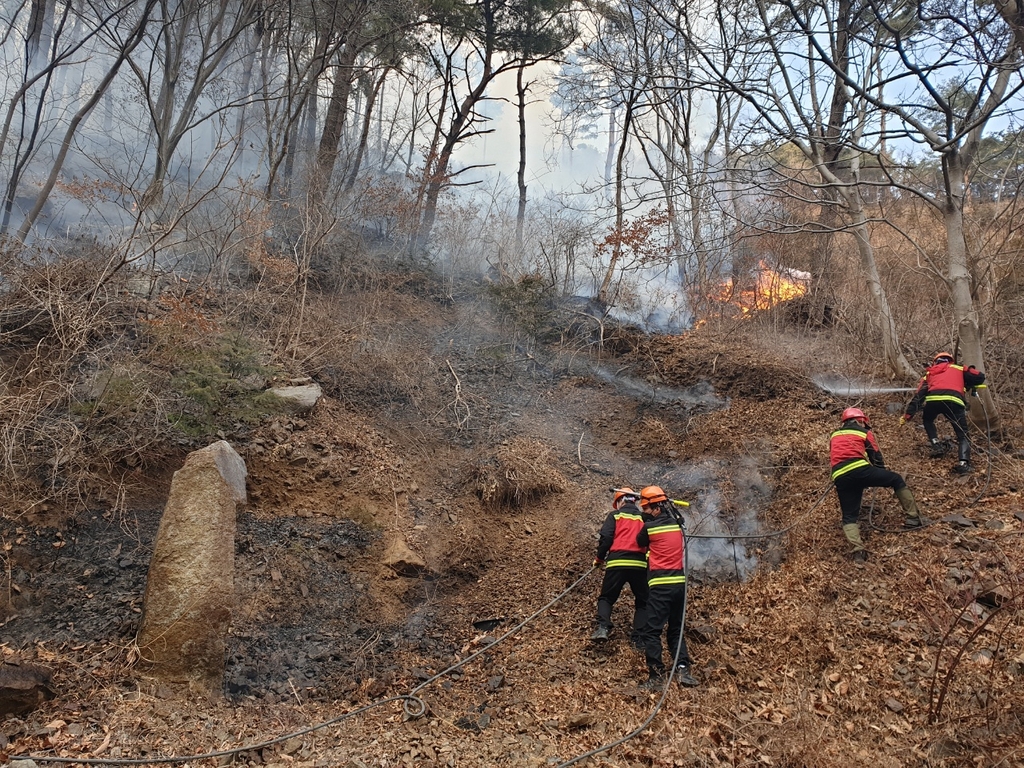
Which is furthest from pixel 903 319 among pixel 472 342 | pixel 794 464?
pixel 472 342

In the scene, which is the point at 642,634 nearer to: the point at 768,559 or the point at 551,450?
the point at 768,559

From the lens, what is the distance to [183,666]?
15.7ft

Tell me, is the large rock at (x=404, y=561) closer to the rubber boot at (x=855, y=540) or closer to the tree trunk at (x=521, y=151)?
the rubber boot at (x=855, y=540)

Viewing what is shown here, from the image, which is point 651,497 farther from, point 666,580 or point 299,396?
point 299,396

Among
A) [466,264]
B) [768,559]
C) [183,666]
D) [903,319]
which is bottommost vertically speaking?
[183,666]

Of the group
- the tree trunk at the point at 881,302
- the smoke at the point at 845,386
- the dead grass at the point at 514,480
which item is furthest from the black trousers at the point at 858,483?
the tree trunk at the point at 881,302

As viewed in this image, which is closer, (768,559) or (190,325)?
(768,559)

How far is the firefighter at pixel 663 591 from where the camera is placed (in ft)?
17.3

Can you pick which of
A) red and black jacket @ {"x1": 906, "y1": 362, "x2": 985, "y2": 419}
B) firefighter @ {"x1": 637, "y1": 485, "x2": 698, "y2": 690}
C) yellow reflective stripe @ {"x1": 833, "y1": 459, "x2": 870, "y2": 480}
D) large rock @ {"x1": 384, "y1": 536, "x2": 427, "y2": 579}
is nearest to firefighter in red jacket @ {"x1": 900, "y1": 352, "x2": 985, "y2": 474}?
red and black jacket @ {"x1": 906, "y1": 362, "x2": 985, "y2": 419}

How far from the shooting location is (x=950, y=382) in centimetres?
717

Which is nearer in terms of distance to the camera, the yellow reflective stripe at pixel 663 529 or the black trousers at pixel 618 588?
the yellow reflective stripe at pixel 663 529

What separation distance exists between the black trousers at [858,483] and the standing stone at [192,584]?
6.37 m

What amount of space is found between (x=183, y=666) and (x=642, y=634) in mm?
4061

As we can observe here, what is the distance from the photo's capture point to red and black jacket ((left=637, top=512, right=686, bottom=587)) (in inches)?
217
